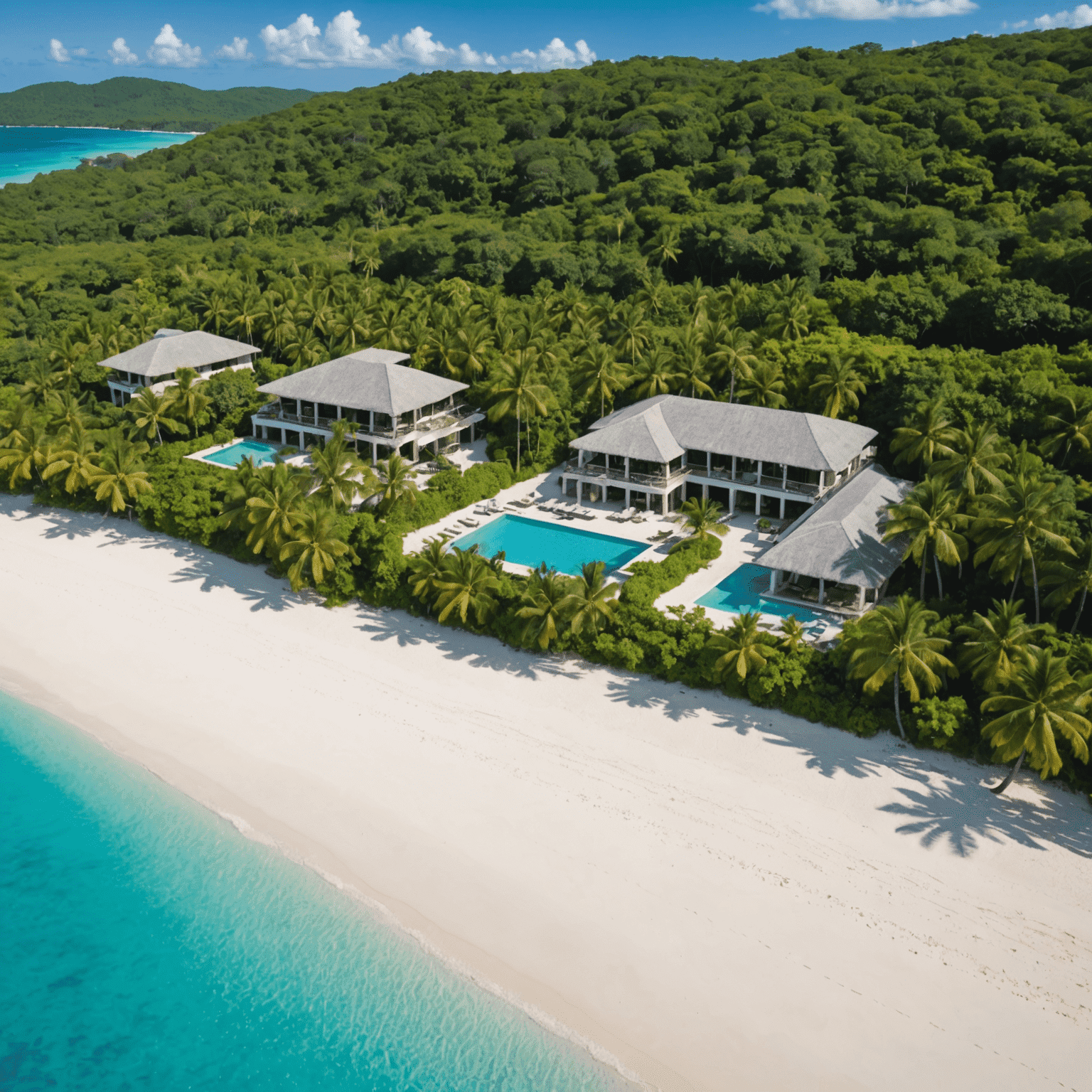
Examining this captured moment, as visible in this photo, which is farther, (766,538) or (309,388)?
(309,388)

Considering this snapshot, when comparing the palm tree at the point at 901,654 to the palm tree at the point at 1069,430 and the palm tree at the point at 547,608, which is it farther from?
the palm tree at the point at 1069,430

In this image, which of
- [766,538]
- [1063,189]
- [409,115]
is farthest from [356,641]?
[409,115]

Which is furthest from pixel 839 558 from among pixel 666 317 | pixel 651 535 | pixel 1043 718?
pixel 666 317

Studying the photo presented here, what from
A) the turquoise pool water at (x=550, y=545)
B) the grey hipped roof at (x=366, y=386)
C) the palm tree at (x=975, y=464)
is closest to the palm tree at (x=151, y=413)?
the grey hipped roof at (x=366, y=386)

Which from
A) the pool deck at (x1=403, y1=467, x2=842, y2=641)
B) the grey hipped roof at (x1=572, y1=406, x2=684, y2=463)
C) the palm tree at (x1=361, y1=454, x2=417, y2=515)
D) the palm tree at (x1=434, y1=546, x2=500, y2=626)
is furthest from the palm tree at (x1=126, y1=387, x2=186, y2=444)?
the palm tree at (x1=434, y1=546, x2=500, y2=626)

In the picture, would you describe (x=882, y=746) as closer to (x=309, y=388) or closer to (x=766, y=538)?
(x=766, y=538)

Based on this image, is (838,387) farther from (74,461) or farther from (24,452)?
(24,452)
